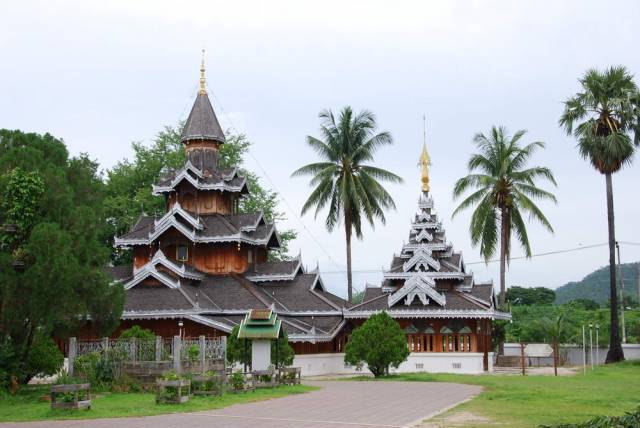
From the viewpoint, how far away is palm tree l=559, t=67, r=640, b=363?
49281mm

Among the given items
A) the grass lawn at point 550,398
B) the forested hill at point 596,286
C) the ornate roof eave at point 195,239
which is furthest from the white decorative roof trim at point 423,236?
the forested hill at point 596,286

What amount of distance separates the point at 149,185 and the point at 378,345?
26.0 meters

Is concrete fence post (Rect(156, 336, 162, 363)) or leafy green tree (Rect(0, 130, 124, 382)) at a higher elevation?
leafy green tree (Rect(0, 130, 124, 382))

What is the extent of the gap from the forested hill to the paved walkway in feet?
426

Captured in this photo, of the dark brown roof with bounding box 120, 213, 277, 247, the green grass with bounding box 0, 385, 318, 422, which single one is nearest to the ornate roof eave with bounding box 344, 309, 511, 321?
the dark brown roof with bounding box 120, 213, 277, 247

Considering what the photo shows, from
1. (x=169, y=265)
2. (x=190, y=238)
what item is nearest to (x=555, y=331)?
(x=190, y=238)

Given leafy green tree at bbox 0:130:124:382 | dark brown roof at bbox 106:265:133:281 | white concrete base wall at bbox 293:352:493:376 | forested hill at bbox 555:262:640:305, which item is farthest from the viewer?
forested hill at bbox 555:262:640:305

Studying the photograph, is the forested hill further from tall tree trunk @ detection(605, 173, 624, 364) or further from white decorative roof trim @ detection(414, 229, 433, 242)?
white decorative roof trim @ detection(414, 229, 433, 242)

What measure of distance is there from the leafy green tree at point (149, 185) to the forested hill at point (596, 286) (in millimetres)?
101743

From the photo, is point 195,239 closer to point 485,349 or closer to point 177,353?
point 485,349

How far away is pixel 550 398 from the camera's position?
85.2ft

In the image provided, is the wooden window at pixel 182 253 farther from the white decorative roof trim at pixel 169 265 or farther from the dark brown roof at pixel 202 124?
the dark brown roof at pixel 202 124

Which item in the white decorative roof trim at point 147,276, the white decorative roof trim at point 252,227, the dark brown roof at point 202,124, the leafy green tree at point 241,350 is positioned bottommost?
the leafy green tree at point 241,350

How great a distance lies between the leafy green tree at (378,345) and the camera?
3947cm
